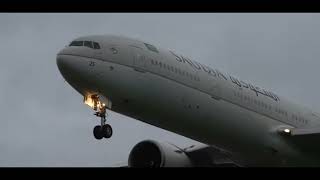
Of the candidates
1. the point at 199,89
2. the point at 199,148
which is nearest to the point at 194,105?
the point at 199,89

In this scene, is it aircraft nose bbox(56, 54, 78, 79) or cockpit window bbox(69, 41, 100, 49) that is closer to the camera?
aircraft nose bbox(56, 54, 78, 79)

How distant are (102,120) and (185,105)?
3.31 m

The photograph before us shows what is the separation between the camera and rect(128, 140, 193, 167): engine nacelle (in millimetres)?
27547

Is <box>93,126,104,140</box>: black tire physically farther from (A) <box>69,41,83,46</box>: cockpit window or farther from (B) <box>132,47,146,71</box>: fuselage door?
(A) <box>69,41,83,46</box>: cockpit window

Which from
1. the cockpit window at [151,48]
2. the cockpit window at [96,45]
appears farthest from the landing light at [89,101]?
the cockpit window at [151,48]

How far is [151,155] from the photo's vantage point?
27.8 meters

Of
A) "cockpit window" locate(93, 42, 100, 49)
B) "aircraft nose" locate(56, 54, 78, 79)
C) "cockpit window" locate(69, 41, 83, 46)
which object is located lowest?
"aircraft nose" locate(56, 54, 78, 79)

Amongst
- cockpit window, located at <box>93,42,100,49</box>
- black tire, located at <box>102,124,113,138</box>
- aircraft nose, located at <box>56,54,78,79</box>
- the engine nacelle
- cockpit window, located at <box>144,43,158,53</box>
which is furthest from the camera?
the engine nacelle

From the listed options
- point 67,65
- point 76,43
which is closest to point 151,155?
point 76,43

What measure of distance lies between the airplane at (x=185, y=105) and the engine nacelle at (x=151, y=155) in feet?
0.14

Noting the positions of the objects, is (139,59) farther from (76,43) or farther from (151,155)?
(151,155)

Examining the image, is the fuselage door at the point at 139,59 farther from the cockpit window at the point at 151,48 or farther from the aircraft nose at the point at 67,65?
the aircraft nose at the point at 67,65

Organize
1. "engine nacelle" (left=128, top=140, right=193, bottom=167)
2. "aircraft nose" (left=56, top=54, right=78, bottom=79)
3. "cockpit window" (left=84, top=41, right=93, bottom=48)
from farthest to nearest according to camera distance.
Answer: "engine nacelle" (left=128, top=140, right=193, bottom=167)
"cockpit window" (left=84, top=41, right=93, bottom=48)
"aircraft nose" (left=56, top=54, right=78, bottom=79)

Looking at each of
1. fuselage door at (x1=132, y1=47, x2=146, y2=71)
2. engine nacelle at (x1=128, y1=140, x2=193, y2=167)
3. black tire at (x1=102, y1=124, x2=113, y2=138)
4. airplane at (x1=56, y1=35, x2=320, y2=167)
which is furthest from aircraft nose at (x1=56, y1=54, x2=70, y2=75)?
engine nacelle at (x1=128, y1=140, x2=193, y2=167)
